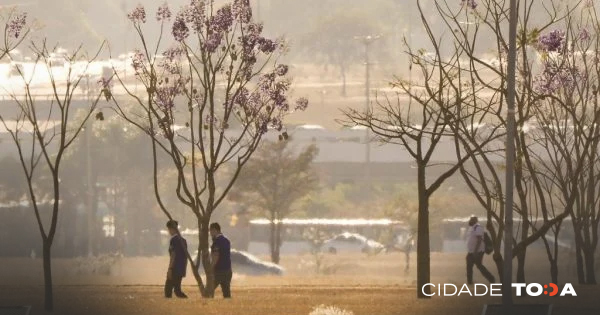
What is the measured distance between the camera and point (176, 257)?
3409 cm

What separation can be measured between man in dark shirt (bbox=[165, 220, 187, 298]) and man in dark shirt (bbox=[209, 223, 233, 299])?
0.59 metres

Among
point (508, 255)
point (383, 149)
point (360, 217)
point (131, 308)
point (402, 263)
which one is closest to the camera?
point (508, 255)

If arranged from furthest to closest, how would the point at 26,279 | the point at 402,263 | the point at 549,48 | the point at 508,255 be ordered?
the point at 402,263 < the point at 26,279 < the point at 549,48 < the point at 508,255

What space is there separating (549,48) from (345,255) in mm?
85651

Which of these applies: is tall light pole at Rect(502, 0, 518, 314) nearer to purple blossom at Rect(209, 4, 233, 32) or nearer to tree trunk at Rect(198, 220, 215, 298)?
tree trunk at Rect(198, 220, 215, 298)

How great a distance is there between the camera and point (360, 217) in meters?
142

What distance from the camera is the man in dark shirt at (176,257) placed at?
3362cm

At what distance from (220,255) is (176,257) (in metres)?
0.87

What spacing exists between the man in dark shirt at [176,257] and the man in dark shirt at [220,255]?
59cm

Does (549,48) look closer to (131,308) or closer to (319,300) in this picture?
(319,300)

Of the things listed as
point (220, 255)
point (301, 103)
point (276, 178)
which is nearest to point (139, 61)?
point (301, 103)

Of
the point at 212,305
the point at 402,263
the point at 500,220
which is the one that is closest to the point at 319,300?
the point at 212,305

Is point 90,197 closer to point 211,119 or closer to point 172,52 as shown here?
point 172,52

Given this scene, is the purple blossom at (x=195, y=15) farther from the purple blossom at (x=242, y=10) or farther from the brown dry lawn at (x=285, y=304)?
the brown dry lawn at (x=285, y=304)
